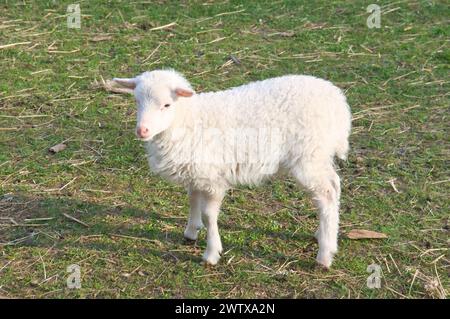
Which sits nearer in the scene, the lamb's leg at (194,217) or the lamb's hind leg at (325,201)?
the lamb's hind leg at (325,201)

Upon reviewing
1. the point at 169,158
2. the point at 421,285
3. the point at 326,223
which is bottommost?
the point at 421,285

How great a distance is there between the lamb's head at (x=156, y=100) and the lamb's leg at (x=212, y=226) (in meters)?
0.51

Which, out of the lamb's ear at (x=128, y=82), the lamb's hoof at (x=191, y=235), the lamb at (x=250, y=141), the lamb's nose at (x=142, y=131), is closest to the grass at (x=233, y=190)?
the lamb's hoof at (x=191, y=235)

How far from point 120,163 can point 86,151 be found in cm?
35

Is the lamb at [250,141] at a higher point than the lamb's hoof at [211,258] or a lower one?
higher

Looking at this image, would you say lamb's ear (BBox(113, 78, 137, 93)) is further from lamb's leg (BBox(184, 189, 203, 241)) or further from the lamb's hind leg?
the lamb's hind leg

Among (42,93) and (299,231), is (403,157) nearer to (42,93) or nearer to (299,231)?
(299,231)

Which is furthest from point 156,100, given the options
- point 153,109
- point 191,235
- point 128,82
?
point 191,235

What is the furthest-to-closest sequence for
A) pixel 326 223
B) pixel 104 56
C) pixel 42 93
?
1. pixel 104 56
2. pixel 42 93
3. pixel 326 223

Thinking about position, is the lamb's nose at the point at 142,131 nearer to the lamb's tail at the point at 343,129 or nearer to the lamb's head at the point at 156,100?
the lamb's head at the point at 156,100

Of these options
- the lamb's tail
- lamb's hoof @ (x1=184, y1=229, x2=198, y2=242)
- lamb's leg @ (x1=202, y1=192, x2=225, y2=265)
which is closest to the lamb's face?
lamb's leg @ (x1=202, y1=192, x2=225, y2=265)

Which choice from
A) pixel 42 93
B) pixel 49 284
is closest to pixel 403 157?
pixel 49 284

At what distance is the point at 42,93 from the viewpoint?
6.34m

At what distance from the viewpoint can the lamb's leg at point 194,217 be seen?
4.32 metres
